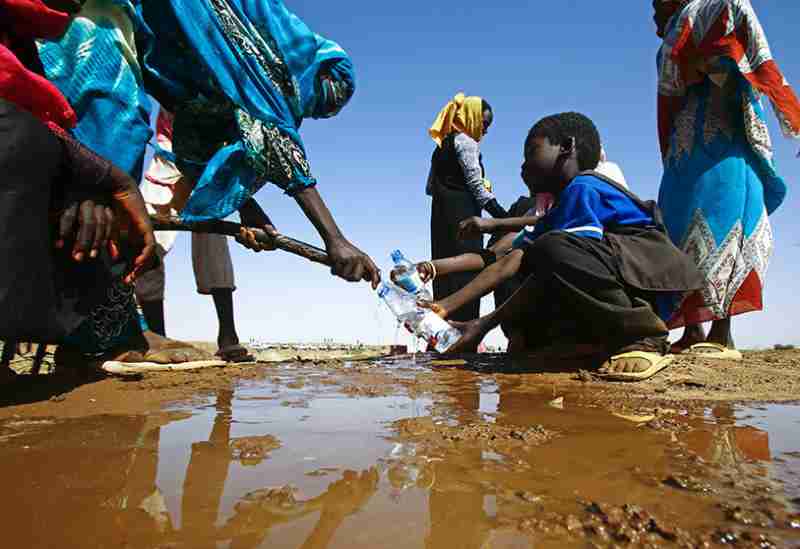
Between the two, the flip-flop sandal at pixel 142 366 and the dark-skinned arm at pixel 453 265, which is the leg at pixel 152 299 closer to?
the flip-flop sandal at pixel 142 366

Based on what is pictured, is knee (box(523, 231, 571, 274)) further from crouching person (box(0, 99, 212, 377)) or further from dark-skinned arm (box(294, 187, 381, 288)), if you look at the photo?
crouching person (box(0, 99, 212, 377))

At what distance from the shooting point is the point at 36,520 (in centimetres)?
79

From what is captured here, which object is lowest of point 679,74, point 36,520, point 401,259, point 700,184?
point 36,520

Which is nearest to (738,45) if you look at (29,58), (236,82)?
(236,82)

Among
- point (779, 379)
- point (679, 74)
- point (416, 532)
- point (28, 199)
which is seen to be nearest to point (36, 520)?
point (416, 532)

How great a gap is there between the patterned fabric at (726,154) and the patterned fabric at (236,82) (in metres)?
2.31

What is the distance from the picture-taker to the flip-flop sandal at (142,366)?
2.26m

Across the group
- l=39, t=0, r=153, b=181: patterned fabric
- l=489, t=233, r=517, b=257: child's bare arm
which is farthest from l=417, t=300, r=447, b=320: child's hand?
A: l=39, t=0, r=153, b=181: patterned fabric

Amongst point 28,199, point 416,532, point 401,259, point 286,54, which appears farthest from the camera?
point 401,259

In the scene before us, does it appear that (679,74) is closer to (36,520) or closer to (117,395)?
(117,395)

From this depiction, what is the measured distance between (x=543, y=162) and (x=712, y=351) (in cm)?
158

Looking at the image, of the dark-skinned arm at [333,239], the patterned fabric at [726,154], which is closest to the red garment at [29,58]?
the dark-skinned arm at [333,239]

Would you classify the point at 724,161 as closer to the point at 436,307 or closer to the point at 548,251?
the point at 548,251

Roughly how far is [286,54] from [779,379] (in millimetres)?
3043
